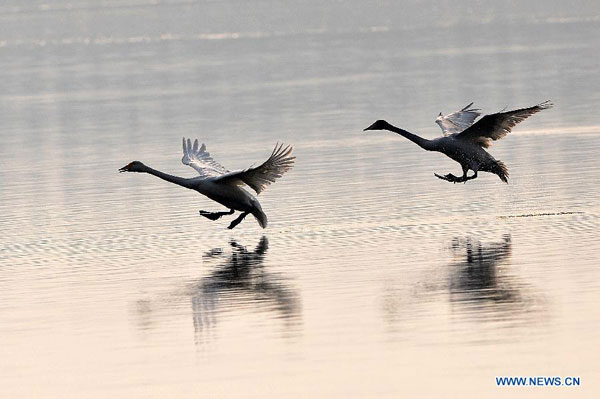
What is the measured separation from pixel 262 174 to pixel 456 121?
21.9ft

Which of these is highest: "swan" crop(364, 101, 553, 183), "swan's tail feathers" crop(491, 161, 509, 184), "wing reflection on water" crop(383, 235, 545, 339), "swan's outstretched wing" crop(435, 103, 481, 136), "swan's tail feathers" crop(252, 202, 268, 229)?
"swan's outstretched wing" crop(435, 103, 481, 136)

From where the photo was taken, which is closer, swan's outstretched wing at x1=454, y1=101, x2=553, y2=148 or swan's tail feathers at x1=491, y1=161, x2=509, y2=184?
swan's outstretched wing at x1=454, y1=101, x2=553, y2=148

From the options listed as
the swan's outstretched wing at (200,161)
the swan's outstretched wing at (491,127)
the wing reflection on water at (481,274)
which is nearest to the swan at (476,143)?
the swan's outstretched wing at (491,127)

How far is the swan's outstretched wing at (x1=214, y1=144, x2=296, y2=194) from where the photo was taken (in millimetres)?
22438

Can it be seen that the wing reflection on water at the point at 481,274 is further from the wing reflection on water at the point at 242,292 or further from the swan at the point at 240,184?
the swan at the point at 240,184

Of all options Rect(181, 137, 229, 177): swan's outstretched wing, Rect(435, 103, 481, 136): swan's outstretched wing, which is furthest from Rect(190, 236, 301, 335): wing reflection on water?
Rect(435, 103, 481, 136): swan's outstretched wing

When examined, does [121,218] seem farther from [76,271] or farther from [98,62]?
[98,62]

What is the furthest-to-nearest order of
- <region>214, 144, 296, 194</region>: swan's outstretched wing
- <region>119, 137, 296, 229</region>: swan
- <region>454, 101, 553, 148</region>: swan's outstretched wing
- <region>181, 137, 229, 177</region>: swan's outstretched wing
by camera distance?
<region>454, 101, 553, 148</region>: swan's outstretched wing
<region>181, 137, 229, 177</region>: swan's outstretched wing
<region>119, 137, 296, 229</region>: swan
<region>214, 144, 296, 194</region>: swan's outstretched wing

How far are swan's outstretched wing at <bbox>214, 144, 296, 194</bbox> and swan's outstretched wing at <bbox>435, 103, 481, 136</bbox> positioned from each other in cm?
575

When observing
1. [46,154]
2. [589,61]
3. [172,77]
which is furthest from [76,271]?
[172,77]

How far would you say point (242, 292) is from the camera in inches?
739

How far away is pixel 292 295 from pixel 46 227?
26.3 ft

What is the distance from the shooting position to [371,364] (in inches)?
578

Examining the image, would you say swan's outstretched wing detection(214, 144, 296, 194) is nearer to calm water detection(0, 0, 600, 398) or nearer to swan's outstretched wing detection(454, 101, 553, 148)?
calm water detection(0, 0, 600, 398)
